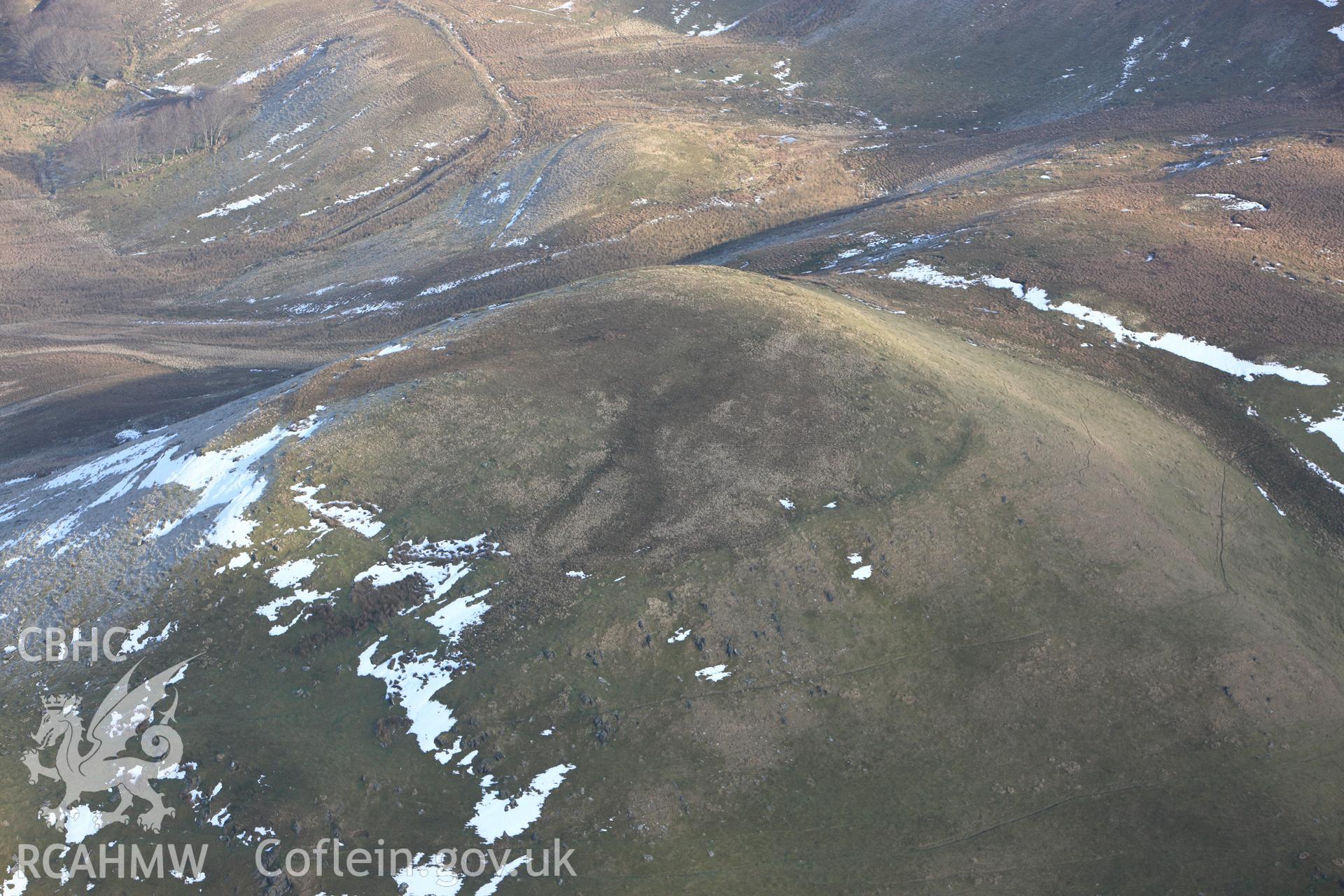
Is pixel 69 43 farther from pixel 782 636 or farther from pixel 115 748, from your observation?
pixel 782 636

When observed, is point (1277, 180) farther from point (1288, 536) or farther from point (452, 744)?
point (452, 744)

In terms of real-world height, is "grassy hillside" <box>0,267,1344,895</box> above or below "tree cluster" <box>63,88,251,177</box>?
below

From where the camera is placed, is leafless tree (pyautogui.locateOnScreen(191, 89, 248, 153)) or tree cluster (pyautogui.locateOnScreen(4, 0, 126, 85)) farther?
tree cluster (pyautogui.locateOnScreen(4, 0, 126, 85))

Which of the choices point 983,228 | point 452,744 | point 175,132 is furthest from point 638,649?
point 175,132

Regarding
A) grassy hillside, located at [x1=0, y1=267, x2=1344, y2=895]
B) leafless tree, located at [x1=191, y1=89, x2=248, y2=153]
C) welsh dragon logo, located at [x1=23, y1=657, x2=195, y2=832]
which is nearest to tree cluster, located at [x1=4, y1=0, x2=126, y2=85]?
leafless tree, located at [x1=191, y1=89, x2=248, y2=153]

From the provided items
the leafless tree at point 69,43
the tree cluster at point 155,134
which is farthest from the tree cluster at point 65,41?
the tree cluster at point 155,134

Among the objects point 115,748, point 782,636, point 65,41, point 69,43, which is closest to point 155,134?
point 69,43

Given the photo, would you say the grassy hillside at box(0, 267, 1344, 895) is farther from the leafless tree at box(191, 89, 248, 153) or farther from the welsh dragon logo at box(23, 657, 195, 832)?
the leafless tree at box(191, 89, 248, 153)
